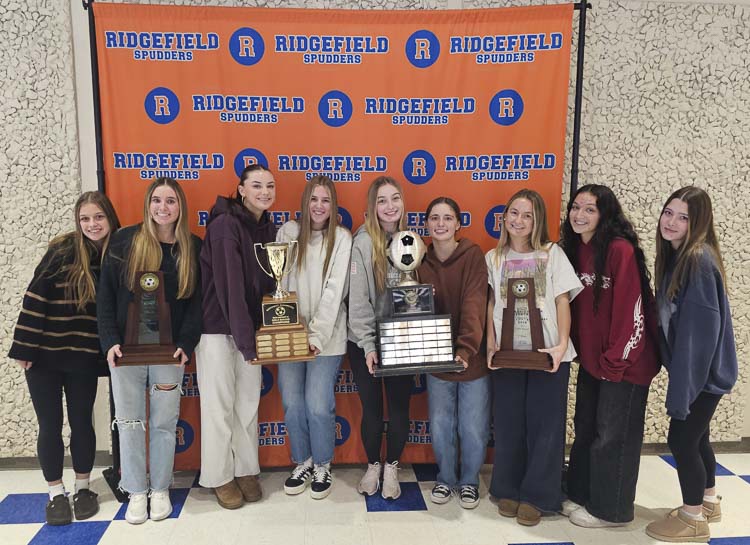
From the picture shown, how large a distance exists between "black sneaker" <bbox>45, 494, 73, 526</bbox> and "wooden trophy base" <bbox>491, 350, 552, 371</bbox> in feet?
6.86

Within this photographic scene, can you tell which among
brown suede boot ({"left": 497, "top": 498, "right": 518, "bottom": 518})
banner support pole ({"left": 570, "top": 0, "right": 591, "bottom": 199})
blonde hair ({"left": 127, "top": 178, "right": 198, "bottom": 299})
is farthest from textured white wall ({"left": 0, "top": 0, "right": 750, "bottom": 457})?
brown suede boot ({"left": 497, "top": 498, "right": 518, "bottom": 518})

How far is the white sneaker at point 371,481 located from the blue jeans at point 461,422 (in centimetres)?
33

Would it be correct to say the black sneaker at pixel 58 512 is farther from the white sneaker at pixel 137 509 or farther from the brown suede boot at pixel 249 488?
the brown suede boot at pixel 249 488

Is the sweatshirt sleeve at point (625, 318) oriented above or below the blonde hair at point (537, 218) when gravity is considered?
below

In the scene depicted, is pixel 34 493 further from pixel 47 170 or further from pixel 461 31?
pixel 461 31

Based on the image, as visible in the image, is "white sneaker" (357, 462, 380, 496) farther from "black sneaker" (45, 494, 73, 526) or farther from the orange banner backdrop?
"black sneaker" (45, 494, 73, 526)

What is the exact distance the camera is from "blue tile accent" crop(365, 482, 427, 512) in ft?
8.09

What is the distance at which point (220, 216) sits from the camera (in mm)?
2326

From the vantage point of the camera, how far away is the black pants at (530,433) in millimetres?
2307

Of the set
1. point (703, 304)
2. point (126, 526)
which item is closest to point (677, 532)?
point (703, 304)

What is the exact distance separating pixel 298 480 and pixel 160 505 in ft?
2.17

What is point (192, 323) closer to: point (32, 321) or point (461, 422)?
point (32, 321)

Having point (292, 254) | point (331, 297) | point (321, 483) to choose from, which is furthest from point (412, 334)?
point (321, 483)

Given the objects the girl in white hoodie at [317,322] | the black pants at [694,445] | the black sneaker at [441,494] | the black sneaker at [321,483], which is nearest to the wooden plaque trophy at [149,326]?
the girl in white hoodie at [317,322]
